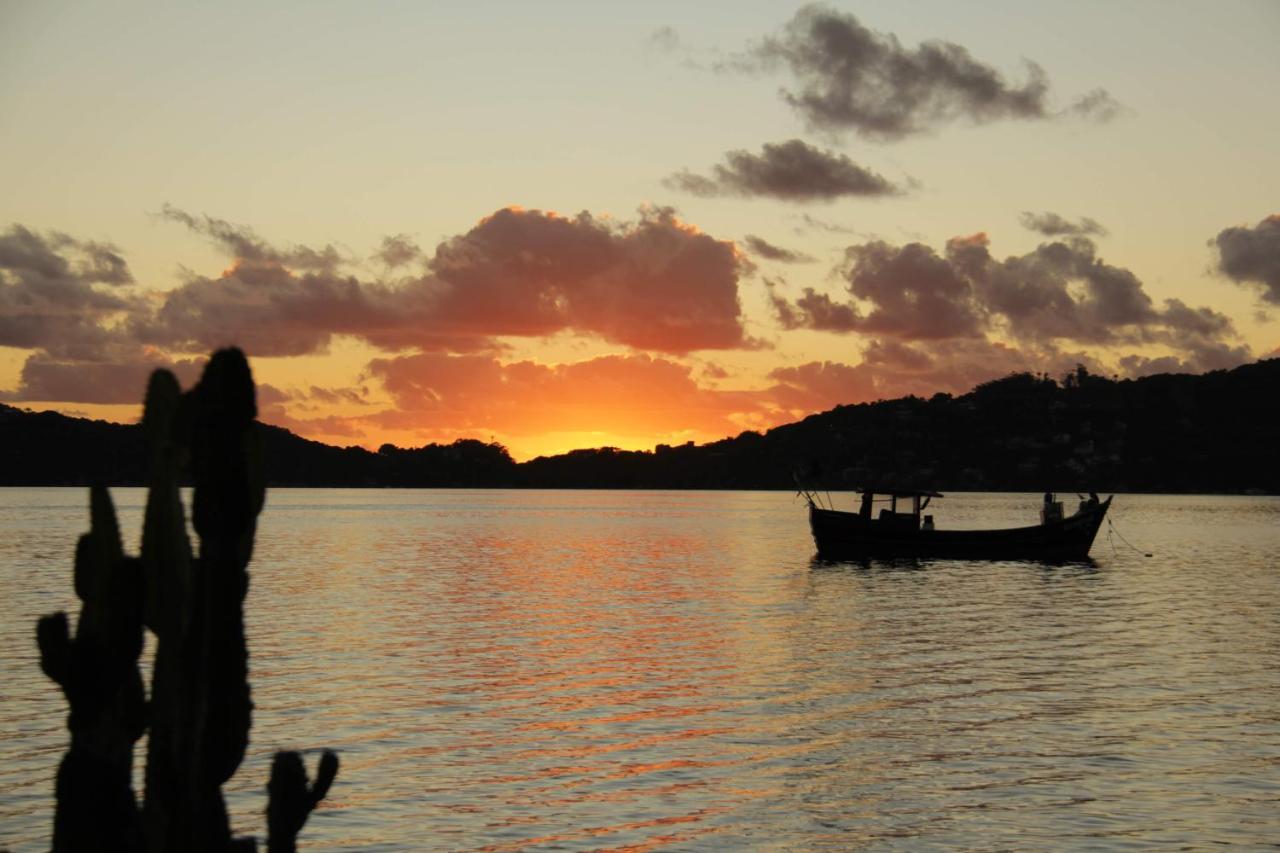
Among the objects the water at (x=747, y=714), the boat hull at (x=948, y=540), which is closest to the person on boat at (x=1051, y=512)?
the boat hull at (x=948, y=540)

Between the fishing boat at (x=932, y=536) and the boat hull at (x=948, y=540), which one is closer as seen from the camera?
the fishing boat at (x=932, y=536)

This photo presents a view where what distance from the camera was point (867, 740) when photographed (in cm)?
2570

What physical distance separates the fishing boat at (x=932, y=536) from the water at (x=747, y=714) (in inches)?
399

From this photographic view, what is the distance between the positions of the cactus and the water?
413 inches

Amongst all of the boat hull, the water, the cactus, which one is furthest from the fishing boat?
the cactus

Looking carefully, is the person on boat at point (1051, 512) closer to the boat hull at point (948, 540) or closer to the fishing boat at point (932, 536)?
the fishing boat at point (932, 536)

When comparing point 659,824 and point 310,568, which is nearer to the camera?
point 659,824

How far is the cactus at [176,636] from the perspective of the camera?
27.7ft

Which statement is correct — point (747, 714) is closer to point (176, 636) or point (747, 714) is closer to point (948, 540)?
point (176, 636)

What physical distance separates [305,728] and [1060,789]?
50.8 feet

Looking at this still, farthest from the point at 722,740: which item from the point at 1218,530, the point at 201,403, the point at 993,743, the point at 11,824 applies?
the point at 1218,530

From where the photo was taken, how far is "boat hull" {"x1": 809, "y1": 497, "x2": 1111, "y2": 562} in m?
76.8

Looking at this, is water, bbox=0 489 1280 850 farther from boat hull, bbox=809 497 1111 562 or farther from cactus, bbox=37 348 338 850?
cactus, bbox=37 348 338 850

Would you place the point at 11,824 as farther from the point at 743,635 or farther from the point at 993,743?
the point at 743,635
